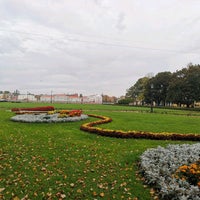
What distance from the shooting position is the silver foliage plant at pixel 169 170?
158 inches

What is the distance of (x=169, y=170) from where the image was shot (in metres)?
5.03

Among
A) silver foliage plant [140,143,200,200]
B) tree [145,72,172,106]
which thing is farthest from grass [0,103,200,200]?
tree [145,72,172,106]

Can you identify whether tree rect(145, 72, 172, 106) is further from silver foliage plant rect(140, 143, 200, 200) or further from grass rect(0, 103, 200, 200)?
silver foliage plant rect(140, 143, 200, 200)

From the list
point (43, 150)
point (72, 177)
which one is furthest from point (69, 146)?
point (72, 177)

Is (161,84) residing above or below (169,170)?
above

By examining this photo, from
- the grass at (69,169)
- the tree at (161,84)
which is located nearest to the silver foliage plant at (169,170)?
the grass at (69,169)

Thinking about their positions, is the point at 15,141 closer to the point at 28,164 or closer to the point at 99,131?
the point at 28,164

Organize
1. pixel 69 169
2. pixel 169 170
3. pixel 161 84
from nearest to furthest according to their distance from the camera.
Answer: pixel 169 170, pixel 69 169, pixel 161 84

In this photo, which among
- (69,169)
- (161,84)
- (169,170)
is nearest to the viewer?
(169,170)

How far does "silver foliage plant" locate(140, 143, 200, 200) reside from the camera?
402cm

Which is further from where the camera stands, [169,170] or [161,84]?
[161,84]

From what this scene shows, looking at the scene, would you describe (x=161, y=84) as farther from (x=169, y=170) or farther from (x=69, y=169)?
(x=69, y=169)

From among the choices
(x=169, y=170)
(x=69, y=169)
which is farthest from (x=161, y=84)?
(x=69, y=169)

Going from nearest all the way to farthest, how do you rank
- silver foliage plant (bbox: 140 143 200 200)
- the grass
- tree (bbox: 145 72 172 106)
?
silver foliage plant (bbox: 140 143 200 200) → the grass → tree (bbox: 145 72 172 106)
